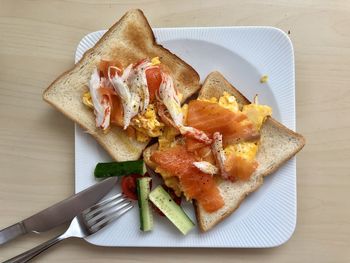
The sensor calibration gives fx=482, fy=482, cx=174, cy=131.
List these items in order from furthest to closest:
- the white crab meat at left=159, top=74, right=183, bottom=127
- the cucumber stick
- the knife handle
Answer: the knife handle
the cucumber stick
the white crab meat at left=159, top=74, right=183, bottom=127

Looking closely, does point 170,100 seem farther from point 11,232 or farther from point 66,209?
point 11,232

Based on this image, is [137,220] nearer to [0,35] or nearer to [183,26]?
[183,26]

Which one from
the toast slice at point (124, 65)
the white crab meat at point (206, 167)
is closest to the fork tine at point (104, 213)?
the toast slice at point (124, 65)

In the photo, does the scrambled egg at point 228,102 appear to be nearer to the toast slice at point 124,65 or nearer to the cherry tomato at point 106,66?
the toast slice at point 124,65

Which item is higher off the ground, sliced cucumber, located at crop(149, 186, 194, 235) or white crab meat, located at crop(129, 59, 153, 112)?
white crab meat, located at crop(129, 59, 153, 112)

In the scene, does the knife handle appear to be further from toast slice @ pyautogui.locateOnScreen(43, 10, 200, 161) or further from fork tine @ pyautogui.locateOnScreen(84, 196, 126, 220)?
toast slice @ pyautogui.locateOnScreen(43, 10, 200, 161)

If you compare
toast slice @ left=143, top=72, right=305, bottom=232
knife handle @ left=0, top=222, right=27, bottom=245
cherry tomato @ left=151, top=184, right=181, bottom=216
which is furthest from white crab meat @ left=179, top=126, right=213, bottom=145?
knife handle @ left=0, top=222, right=27, bottom=245

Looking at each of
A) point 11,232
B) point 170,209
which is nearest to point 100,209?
point 170,209

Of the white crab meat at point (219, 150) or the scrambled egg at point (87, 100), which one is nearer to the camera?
the white crab meat at point (219, 150)
